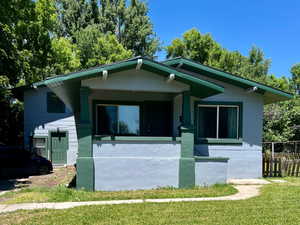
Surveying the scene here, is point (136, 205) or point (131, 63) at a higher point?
point (131, 63)

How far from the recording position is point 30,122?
45.9 feet

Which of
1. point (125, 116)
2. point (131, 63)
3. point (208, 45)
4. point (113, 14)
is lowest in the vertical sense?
point (125, 116)

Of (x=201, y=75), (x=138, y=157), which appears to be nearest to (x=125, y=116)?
(x=138, y=157)

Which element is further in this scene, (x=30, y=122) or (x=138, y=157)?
(x=30, y=122)

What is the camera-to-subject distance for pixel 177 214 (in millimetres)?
5191

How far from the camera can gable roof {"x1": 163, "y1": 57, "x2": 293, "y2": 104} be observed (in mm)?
9383

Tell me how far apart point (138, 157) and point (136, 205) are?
1850 mm

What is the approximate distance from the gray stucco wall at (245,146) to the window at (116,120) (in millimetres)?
2685

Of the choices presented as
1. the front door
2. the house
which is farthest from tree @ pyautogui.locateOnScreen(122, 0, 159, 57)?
the front door

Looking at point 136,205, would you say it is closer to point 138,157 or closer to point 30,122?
point 138,157

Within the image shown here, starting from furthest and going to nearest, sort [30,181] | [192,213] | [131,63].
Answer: [30,181]
[131,63]
[192,213]

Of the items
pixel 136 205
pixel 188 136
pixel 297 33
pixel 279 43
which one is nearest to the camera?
pixel 136 205

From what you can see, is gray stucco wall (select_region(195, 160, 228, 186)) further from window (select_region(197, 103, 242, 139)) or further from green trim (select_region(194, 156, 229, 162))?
window (select_region(197, 103, 242, 139))

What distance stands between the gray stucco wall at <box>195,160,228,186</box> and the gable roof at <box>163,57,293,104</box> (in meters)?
3.52
